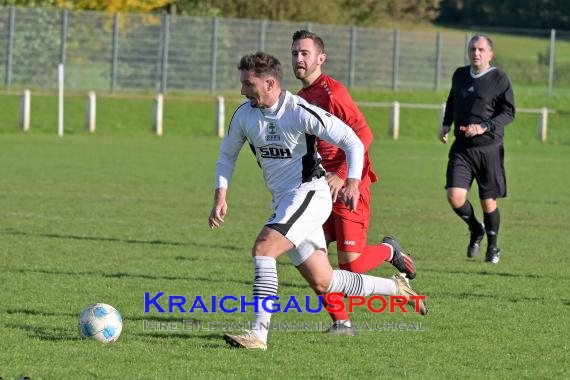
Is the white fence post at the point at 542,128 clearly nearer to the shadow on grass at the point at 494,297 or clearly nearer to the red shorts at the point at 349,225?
the shadow on grass at the point at 494,297

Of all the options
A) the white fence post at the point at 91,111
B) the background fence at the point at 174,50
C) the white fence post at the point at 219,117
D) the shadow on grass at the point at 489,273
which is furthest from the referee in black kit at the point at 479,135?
the background fence at the point at 174,50

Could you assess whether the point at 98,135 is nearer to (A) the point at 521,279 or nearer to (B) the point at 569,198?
(B) the point at 569,198

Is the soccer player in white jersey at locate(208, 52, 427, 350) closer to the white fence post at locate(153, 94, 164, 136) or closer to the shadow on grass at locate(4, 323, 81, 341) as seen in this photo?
the shadow on grass at locate(4, 323, 81, 341)

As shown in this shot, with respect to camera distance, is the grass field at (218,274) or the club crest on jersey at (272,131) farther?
the club crest on jersey at (272,131)

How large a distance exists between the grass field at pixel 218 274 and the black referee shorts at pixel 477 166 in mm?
785

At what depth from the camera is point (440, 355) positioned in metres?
7.43

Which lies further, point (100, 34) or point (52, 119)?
point (100, 34)

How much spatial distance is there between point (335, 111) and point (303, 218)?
116cm

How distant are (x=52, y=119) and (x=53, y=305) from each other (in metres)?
28.0

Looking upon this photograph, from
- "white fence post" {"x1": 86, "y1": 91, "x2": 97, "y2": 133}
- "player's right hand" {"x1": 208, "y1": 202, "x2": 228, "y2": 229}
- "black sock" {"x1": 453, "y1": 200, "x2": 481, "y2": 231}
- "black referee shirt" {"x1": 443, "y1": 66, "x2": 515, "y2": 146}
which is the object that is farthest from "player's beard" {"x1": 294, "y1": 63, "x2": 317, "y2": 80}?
"white fence post" {"x1": 86, "y1": 91, "x2": 97, "y2": 133}

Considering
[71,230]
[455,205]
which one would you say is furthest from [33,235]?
[455,205]

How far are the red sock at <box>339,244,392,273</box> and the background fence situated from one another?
3048 centimetres

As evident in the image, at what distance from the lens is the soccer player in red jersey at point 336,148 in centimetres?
843

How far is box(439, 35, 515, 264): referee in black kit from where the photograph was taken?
12188mm
